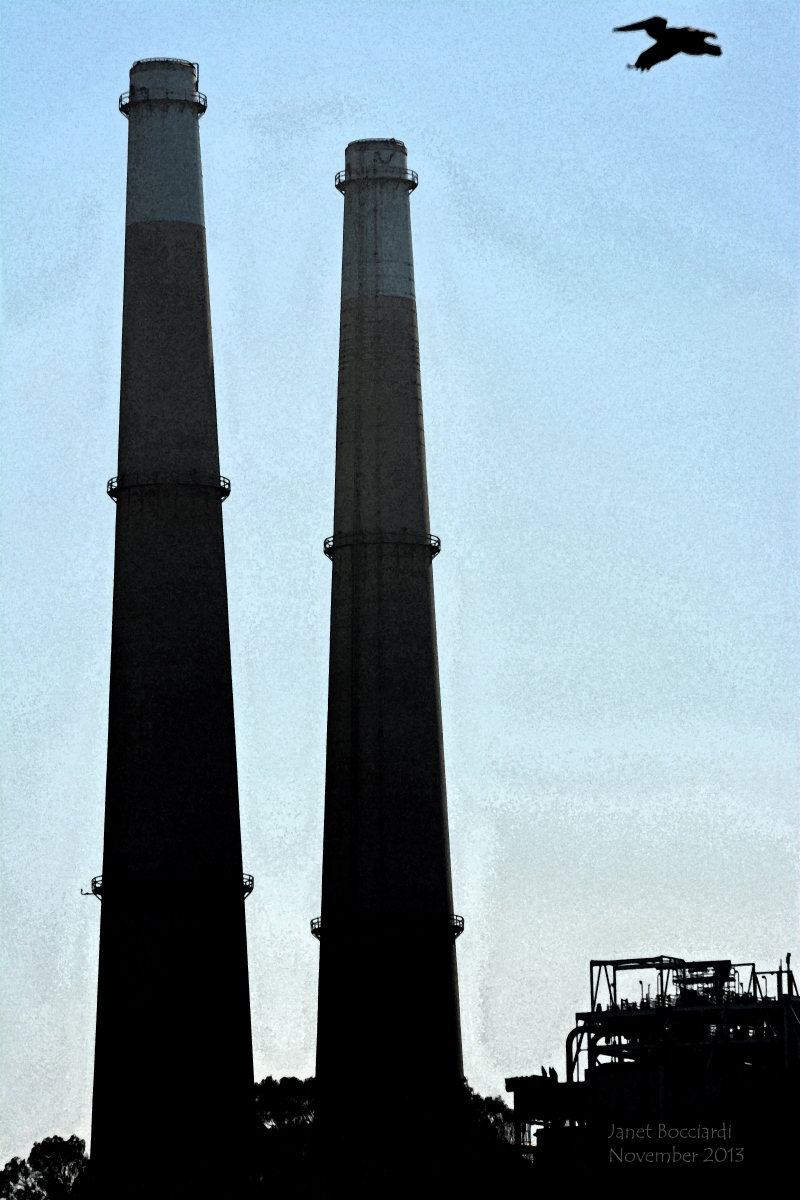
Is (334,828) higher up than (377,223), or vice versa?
(377,223)

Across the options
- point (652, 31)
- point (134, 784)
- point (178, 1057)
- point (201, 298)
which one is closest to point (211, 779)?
point (134, 784)

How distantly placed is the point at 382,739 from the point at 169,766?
1127cm

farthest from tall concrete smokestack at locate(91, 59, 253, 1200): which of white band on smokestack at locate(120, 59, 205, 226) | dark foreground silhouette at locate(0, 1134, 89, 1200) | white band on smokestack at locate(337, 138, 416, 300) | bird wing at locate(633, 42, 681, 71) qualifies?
bird wing at locate(633, 42, 681, 71)

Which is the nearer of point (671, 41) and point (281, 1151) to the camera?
point (671, 41)

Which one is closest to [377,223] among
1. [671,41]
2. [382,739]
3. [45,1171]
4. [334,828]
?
[382,739]

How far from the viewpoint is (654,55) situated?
35.6 metres

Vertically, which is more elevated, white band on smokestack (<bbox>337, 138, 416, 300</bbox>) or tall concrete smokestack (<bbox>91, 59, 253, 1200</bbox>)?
white band on smokestack (<bbox>337, 138, 416, 300</bbox>)

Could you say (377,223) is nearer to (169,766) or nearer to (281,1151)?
(169,766)

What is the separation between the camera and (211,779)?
8194 cm

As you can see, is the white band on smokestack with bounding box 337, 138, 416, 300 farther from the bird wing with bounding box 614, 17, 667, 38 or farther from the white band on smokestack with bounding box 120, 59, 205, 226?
the bird wing with bounding box 614, 17, 667, 38

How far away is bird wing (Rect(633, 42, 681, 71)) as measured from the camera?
34906 mm

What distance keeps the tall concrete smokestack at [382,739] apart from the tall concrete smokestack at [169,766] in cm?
688

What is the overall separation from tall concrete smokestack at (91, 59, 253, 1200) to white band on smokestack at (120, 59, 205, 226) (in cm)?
7

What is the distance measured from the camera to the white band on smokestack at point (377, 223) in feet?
312
